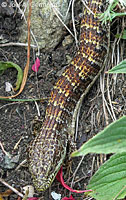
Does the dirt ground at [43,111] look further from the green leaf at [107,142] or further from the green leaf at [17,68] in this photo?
the green leaf at [107,142]

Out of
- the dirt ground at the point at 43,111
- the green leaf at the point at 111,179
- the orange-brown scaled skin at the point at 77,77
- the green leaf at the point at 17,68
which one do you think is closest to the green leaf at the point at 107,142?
the green leaf at the point at 111,179

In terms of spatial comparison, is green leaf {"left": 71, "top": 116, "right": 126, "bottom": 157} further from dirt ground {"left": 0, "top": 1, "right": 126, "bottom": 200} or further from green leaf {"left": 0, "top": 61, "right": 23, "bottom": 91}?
green leaf {"left": 0, "top": 61, "right": 23, "bottom": 91}

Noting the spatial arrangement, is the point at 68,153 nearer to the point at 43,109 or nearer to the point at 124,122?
the point at 43,109

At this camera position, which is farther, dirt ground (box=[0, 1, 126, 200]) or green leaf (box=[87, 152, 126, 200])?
dirt ground (box=[0, 1, 126, 200])

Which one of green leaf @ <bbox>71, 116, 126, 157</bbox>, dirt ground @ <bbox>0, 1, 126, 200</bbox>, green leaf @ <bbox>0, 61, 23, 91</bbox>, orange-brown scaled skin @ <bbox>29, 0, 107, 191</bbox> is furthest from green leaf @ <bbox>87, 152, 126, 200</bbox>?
green leaf @ <bbox>0, 61, 23, 91</bbox>

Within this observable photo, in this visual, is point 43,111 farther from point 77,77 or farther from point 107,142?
point 107,142
